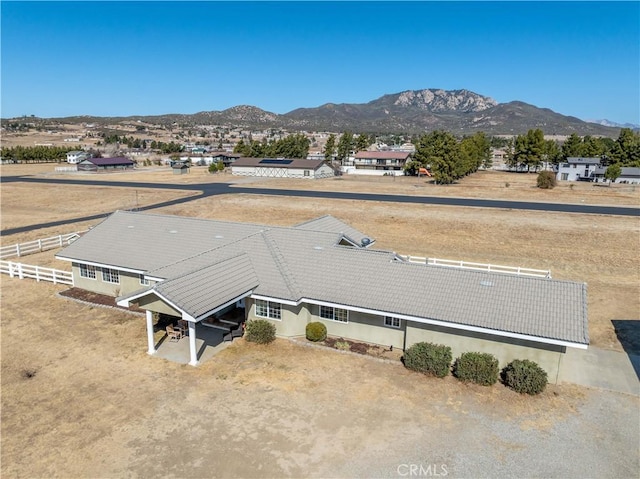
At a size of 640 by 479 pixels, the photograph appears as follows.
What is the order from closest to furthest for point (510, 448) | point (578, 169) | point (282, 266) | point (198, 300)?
point (510, 448)
point (198, 300)
point (282, 266)
point (578, 169)

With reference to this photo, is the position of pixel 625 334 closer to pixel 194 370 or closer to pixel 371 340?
pixel 371 340

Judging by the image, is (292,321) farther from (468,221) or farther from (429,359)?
(468,221)

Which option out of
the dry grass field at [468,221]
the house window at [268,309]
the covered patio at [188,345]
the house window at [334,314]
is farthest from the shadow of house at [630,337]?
the covered patio at [188,345]

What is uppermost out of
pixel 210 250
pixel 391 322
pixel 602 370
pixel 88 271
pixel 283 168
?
pixel 283 168

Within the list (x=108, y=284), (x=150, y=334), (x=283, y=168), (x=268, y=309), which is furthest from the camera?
(x=283, y=168)

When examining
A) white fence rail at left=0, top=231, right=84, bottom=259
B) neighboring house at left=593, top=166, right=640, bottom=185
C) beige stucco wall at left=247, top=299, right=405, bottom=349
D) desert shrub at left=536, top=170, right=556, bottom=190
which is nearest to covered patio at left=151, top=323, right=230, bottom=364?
beige stucco wall at left=247, top=299, right=405, bottom=349

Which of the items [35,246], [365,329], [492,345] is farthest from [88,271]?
[492,345]
